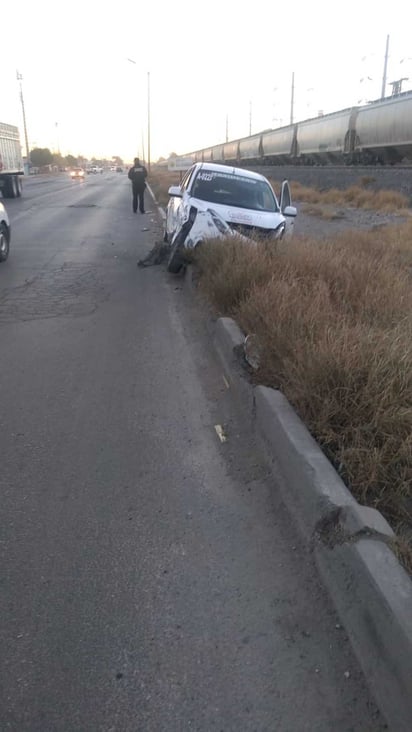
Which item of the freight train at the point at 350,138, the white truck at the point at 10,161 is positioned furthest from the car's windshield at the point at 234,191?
the white truck at the point at 10,161

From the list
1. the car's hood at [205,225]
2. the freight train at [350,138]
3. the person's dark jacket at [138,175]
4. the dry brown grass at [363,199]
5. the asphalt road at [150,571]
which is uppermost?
the freight train at [350,138]

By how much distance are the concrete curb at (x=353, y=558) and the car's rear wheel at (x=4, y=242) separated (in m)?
8.78

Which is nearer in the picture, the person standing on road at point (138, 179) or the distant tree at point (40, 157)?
the person standing on road at point (138, 179)

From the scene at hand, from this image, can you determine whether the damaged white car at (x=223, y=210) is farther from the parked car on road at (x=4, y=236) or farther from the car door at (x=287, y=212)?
the parked car on road at (x=4, y=236)

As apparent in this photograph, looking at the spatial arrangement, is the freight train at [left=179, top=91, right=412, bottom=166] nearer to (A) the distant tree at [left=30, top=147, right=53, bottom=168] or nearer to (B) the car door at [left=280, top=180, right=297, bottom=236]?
(B) the car door at [left=280, top=180, right=297, bottom=236]

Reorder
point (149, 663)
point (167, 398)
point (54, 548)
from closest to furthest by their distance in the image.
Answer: point (149, 663)
point (54, 548)
point (167, 398)

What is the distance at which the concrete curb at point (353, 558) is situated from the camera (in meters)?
2.16

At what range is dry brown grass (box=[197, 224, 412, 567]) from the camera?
3354 millimetres

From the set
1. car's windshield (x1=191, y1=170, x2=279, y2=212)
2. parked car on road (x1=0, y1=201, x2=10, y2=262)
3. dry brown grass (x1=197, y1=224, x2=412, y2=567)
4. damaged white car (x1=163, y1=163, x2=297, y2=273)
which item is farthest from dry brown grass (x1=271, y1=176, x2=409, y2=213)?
dry brown grass (x1=197, y1=224, x2=412, y2=567)

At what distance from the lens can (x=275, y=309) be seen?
5.39m

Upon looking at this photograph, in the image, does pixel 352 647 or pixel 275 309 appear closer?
pixel 352 647

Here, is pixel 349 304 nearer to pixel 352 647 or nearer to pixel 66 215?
pixel 352 647

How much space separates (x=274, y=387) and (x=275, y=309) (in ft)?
3.68

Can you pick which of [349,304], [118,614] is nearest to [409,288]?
[349,304]
